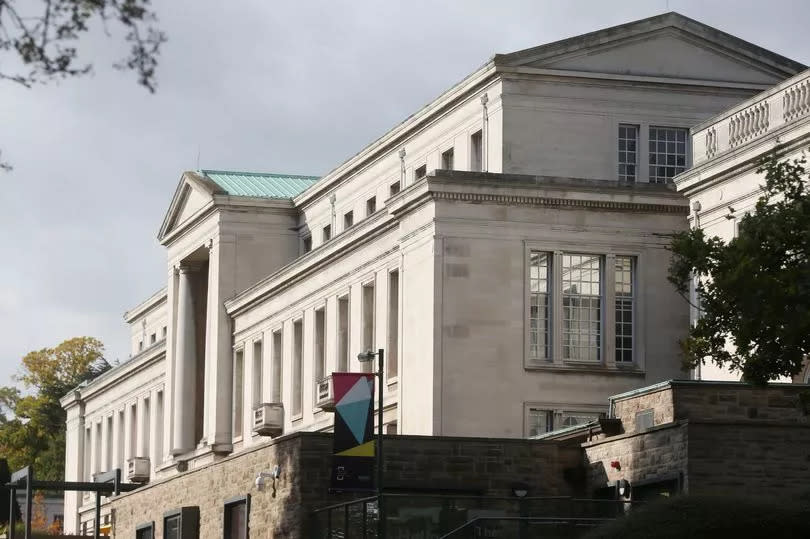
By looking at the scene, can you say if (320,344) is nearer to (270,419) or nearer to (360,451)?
(270,419)

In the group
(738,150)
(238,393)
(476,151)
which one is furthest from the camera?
(238,393)

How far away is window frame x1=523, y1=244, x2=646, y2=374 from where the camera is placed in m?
57.1

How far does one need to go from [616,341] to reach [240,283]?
2509cm

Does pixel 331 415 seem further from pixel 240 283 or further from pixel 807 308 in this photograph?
pixel 807 308

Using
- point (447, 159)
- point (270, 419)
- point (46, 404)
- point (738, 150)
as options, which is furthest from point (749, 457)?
point (46, 404)

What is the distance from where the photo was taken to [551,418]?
5700cm

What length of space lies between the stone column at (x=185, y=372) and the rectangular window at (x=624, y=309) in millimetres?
30361

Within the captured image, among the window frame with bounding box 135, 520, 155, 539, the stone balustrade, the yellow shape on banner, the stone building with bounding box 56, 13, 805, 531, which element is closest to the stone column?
the stone building with bounding box 56, 13, 805, 531

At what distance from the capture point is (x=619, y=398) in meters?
45.0

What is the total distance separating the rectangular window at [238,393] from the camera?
79.4m

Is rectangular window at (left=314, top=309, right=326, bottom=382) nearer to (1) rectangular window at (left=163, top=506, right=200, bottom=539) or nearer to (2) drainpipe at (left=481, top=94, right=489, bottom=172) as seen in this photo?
(2) drainpipe at (left=481, top=94, right=489, bottom=172)

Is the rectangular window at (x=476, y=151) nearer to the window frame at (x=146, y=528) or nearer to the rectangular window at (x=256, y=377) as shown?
the rectangular window at (x=256, y=377)

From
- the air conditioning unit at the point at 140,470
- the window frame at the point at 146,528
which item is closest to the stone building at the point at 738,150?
the window frame at the point at 146,528

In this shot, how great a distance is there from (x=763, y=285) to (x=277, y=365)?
44177 mm
